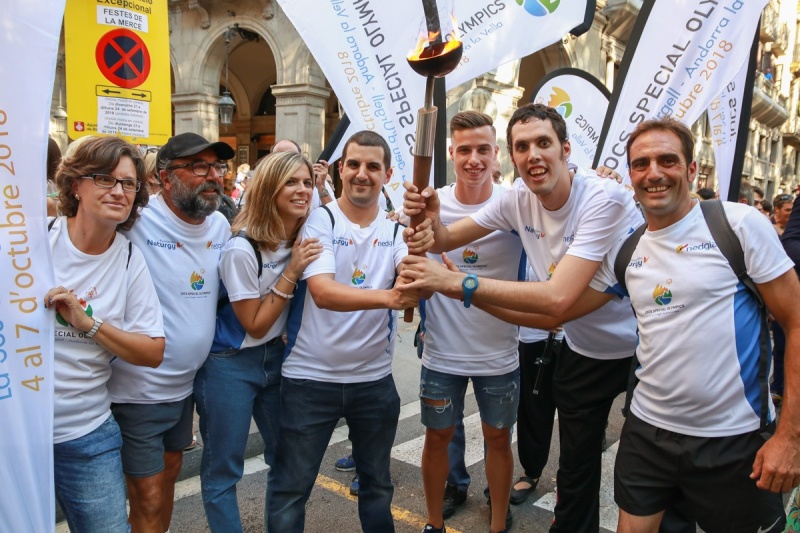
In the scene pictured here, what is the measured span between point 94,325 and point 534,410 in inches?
112

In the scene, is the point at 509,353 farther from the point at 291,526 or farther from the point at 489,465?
the point at 291,526

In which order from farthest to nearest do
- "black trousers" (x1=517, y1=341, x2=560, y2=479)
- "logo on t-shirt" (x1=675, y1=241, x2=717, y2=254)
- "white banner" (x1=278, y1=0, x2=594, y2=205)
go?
"black trousers" (x1=517, y1=341, x2=560, y2=479) < "white banner" (x1=278, y1=0, x2=594, y2=205) < "logo on t-shirt" (x1=675, y1=241, x2=717, y2=254)

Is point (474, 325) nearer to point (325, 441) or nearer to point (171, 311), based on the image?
point (325, 441)

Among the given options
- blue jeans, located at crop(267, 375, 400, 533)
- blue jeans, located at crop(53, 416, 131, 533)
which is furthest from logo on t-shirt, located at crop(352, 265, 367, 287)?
blue jeans, located at crop(53, 416, 131, 533)

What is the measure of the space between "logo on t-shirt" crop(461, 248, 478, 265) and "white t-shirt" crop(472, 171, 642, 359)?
215 mm

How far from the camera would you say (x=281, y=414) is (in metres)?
2.96

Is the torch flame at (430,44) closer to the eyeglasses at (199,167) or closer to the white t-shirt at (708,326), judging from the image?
the white t-shirt at (708,326)

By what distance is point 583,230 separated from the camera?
2787mm

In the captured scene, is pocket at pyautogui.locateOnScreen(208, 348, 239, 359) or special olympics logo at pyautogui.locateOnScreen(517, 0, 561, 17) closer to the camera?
pocket at pyautogui.locateOnScreen(208, 348, 239, 359)

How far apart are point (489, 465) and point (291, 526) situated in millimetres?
1216

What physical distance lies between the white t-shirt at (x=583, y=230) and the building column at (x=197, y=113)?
13.3m

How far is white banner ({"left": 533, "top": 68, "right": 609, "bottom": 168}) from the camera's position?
6691 millimetres

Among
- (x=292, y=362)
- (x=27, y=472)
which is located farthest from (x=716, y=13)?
(x=27, y=472)

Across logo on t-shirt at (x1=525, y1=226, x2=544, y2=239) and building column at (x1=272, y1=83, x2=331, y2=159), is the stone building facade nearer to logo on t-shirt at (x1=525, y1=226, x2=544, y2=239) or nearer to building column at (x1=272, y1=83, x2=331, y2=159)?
building column at (x1=272, y1=83, x2=331, y2=159)
